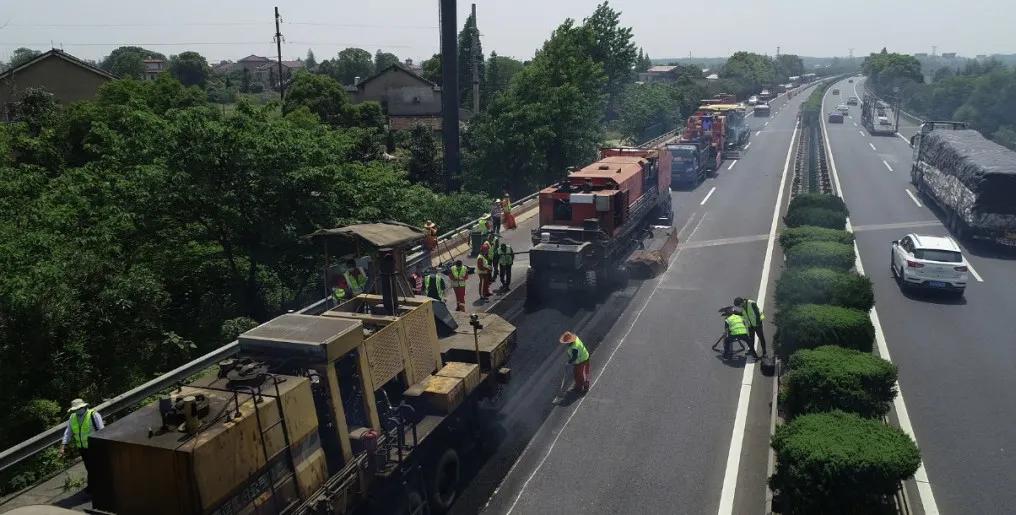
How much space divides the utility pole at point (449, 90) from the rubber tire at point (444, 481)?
2838 cm

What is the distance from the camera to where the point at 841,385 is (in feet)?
34.9

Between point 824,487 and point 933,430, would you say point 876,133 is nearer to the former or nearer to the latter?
point 933,430

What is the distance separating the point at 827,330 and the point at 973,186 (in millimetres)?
16681

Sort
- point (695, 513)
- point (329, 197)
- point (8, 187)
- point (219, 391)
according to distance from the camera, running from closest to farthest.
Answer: point (219, 391) < point (695, 513) < point (329, 197) < point (8, 187)

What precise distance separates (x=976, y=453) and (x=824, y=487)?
4.75m

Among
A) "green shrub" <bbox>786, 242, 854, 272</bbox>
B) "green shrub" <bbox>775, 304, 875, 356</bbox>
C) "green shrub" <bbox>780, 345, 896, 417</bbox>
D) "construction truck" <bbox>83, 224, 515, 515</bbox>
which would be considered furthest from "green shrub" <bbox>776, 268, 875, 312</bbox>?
"construction truck" <bbox>83, 224, 515, 515</bbox>

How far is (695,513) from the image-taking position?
9820mm

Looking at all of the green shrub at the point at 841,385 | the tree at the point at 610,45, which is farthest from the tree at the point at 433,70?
the green shrub at the point at 841,385

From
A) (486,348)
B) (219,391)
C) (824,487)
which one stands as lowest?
(824,487)

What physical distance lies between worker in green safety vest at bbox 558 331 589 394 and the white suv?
11849mm

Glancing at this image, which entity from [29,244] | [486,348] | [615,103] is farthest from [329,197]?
[615,103]

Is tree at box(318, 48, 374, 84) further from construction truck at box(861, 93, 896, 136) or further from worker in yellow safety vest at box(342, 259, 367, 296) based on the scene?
worker in yellow safety vest at box(342, 259, 367, 296)

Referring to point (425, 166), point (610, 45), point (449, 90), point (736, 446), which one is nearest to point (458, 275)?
point (736, 446)

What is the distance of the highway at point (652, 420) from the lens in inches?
404
